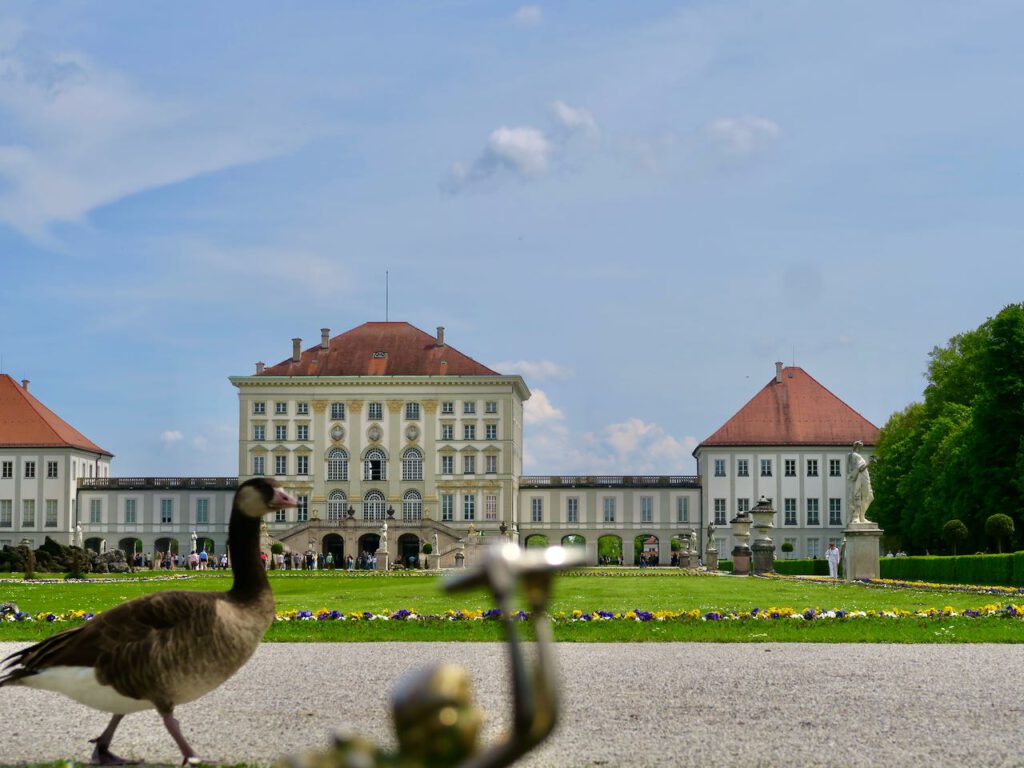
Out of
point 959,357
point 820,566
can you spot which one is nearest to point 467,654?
point 820,566

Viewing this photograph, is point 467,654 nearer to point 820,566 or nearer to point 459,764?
point 459,764

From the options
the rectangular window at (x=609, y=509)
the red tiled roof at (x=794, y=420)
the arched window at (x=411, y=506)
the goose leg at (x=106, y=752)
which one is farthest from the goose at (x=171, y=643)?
the rectangular window at (x=609, y=509)

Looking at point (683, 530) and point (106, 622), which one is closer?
point (106, 622)

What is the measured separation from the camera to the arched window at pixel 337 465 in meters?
76.7

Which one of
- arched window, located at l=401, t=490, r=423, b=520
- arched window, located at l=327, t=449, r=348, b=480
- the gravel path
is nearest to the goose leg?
the gravel path

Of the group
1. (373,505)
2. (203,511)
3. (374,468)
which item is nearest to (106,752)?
(373,505)

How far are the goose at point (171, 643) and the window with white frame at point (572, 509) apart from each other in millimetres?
72791

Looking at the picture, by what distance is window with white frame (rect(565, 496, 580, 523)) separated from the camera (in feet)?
255

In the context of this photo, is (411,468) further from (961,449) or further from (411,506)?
(961,449)

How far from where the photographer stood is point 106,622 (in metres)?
5.16

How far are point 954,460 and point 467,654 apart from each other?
3692 centimetres

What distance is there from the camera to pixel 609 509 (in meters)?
77.6

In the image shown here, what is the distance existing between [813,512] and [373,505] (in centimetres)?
2506

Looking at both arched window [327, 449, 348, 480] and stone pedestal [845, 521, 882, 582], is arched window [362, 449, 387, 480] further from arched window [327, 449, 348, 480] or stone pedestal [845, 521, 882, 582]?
stone pedestal [845, 521, 882, 582]
